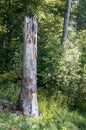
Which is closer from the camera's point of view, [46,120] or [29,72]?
[46,120]

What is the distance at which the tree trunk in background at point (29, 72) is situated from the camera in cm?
894

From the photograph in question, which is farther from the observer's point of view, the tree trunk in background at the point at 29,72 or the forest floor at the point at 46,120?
the tree trunk in background at the point at 29,72

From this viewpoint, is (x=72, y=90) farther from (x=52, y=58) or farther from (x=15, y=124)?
(x=15, y=124)

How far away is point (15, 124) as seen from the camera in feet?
25.8

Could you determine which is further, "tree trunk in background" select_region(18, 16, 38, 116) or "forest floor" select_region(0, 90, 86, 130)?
"tree trunk in background" select_region(18, 16, 38, 116)

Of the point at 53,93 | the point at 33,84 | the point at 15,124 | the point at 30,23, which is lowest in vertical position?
the point at 53,93

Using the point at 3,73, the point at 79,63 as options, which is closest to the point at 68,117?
the point at 79,63

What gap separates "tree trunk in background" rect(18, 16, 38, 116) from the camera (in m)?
8.94

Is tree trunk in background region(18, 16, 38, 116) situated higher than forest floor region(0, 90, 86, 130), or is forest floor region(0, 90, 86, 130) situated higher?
tree trunk in background region(18, 16, 38, 116)

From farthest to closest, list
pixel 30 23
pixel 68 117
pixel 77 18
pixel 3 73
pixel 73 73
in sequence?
pixel 77 18
pixel 3 73
pixel 73 73
pixel 68 117
pixel 30 23

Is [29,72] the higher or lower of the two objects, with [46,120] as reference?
higher

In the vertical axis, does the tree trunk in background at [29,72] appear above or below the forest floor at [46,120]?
above

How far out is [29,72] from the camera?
8.99 m

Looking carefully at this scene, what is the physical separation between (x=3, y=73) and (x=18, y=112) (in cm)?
600
